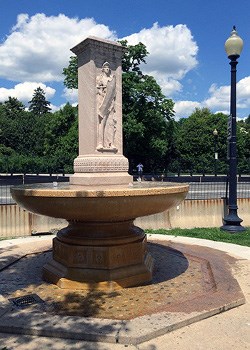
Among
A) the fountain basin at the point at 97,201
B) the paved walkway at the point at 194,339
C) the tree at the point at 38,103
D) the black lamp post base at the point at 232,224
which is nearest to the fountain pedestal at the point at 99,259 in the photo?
the fountain basin at the point at 97,201

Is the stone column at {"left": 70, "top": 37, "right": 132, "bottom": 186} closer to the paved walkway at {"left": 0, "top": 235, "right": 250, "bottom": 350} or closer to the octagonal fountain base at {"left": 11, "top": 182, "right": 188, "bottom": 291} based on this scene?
the octagonal fountain base at {"left": 11, "top": 182, "right": 188, "bottom": 291}

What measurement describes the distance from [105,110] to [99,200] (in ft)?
9.16

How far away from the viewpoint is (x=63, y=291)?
17.1 ft

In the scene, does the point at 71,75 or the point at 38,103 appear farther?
the point at 38,103

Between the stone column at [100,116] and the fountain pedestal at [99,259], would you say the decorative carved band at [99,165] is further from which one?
the fountain pedestal at [99,259]

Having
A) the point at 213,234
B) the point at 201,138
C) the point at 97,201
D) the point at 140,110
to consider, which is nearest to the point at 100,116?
the point at 97,201

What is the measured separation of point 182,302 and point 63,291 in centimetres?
170

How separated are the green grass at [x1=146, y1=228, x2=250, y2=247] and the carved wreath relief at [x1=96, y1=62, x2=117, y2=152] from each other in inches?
165

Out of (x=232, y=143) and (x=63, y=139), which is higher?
(x=63, y=139)

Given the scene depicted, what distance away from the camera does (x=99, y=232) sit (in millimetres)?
5574

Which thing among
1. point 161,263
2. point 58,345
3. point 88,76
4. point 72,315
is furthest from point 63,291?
point 88,76

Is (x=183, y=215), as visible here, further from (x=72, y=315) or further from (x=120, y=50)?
(x=72, y=315)

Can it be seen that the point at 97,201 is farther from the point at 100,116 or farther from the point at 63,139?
the point at 63,139

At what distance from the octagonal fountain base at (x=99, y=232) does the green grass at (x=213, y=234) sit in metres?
4.18
